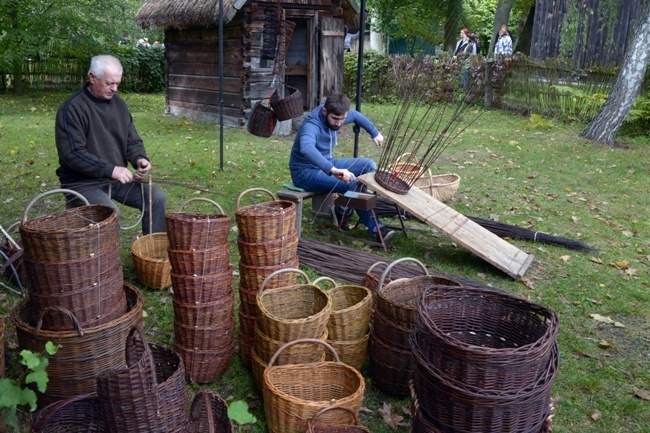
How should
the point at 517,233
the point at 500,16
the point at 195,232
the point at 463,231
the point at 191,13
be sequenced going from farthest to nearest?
Answer: the point at 500,16, the point at 191,13, the point at 517,233, the point at 463,231, the point at 195,232

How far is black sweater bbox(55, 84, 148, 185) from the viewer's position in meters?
4.15

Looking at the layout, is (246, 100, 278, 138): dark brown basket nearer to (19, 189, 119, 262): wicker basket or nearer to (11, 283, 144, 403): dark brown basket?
(19, 189, 119, 262): wicker basket

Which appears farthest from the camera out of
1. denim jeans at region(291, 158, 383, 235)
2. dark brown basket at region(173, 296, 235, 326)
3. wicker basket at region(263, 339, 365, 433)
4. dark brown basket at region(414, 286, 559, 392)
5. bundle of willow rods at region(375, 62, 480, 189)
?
denim jeans at region(291, 158, 383, 235)

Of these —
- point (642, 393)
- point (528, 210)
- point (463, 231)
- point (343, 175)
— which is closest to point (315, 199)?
point (343, 175)

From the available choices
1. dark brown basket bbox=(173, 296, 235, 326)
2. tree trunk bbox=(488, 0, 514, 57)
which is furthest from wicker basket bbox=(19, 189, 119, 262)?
tree trunk bbox=(488, 0, 514, 57)

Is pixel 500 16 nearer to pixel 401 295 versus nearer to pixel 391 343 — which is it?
pixel 401 295

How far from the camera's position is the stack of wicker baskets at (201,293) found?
315cm

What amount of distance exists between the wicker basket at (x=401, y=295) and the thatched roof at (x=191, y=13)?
7732 mm

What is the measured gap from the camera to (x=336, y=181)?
18.3 ft

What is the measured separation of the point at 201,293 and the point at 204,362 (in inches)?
16.1

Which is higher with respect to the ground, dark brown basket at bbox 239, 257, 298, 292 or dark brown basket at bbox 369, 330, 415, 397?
dark brown basket at bbox 239, 257, 298, 292

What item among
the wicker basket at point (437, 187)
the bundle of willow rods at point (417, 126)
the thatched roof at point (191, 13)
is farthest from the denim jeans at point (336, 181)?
the thatched roof at point (191, 13)

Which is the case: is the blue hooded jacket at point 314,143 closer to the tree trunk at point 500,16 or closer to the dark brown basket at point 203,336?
the dark brown basket at point 203,336

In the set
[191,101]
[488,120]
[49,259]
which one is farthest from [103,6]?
[49,259]
